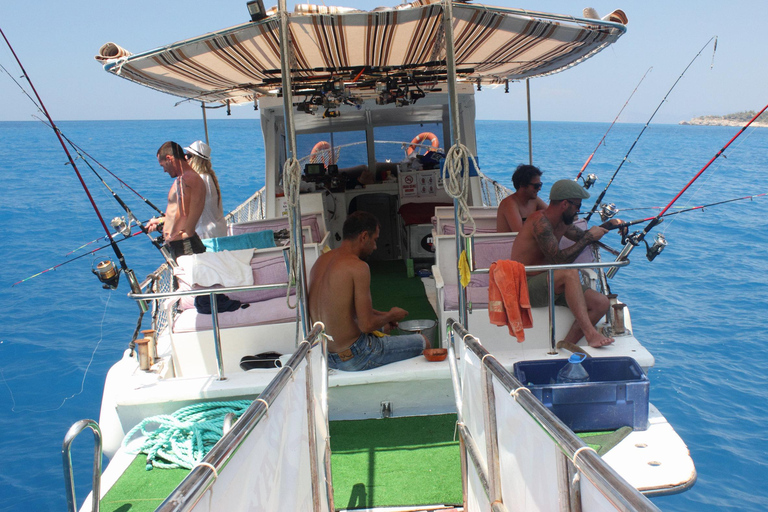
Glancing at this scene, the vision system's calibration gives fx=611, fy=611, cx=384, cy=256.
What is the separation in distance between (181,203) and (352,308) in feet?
6.67

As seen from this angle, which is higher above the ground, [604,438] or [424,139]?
[424,139]

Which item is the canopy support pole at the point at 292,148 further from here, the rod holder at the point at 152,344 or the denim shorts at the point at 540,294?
the denim shorts at the point at 540,294

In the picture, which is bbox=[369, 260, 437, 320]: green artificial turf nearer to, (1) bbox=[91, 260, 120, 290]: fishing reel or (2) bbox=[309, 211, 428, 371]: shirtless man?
(2) bbox=[309, 211, 428, 371]: shirtless man

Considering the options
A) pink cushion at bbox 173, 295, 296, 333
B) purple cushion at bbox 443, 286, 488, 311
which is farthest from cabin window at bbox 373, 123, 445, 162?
pink cushion at bbox 173, 295, 296, 333

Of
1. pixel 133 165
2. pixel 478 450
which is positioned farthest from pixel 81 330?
pixel 133 165

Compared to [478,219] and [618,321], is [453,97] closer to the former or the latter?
[618,321]

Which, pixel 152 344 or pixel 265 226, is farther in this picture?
pixel 265 226

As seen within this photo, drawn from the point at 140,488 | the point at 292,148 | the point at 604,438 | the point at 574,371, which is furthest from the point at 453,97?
the point at 140,488

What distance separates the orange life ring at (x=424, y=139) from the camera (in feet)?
28.8

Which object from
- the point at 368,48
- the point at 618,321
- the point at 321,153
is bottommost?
the point at 618,321

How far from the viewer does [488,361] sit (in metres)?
2.06

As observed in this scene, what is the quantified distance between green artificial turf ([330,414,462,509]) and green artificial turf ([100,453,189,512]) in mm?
900

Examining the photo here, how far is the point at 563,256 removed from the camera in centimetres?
424

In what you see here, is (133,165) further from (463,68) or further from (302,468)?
(302,468)
